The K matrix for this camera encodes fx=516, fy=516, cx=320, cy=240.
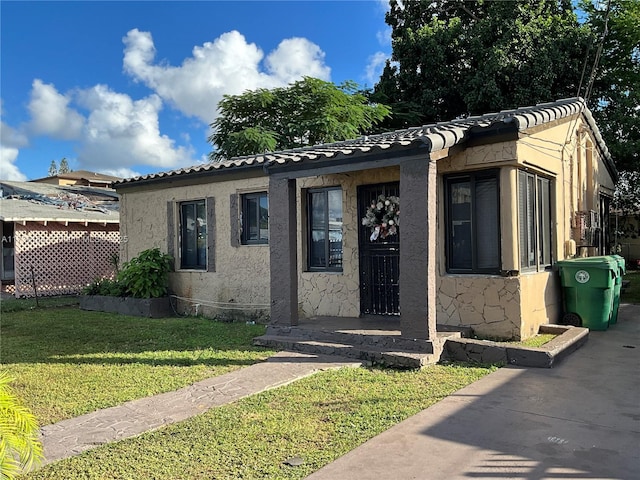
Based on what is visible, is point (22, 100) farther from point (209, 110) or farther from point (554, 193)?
point (554, 193)

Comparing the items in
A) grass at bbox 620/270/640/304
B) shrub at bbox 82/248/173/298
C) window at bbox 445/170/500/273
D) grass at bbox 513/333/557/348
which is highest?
Answer: window at bbox 445/170/500/273

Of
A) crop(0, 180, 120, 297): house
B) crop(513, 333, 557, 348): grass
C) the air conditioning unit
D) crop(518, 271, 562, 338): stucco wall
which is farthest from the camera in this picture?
crop(0, 180, 120, 297): house

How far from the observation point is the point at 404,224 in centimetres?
686

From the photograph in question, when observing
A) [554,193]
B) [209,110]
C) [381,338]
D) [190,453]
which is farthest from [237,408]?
[209,110]

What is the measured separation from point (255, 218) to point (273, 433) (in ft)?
22.1

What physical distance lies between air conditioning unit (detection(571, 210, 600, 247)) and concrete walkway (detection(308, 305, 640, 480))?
4257mm

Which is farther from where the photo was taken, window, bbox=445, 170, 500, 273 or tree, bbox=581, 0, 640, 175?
tree, bbox=581, 0, 640, 175

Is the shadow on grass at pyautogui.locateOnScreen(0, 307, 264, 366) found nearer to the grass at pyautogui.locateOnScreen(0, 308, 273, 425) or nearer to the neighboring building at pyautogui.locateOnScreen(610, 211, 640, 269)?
the grass at pyautogui.locateOnScreen(0, 308, 273, 425)

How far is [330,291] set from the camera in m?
9.53

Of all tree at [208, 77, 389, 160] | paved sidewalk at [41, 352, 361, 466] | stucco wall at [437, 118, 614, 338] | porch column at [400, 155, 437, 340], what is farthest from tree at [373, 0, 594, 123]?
paved sidewalk at [41, 352, 361, 466]

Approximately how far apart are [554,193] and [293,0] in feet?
27.4

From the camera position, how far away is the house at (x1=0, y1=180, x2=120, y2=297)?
16.2 metres

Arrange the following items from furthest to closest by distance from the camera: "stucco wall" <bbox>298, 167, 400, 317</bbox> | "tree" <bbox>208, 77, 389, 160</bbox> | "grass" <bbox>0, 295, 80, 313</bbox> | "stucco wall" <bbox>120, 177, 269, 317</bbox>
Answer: "tree" <bbox>208, 77, 389, 160</bbox>, "grass" <bbox>0, 295, 80, 313</bbox>, "stucco wall" <bbox>120, 177, 269, 317</bbox>, "stucco wall" <bbox>298, 167, 400, 317</bbox>

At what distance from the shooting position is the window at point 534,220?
7.79 meters
